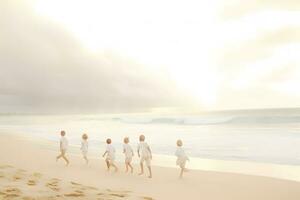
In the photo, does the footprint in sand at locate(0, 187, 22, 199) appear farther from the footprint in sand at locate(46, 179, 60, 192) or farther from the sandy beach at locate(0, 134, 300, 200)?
the footprint in sand at locate(46, 179, 60, 192)

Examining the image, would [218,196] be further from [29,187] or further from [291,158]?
[291,158]

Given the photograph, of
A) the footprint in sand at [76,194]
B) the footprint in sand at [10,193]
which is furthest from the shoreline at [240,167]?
the footprint in sand at [10,193]

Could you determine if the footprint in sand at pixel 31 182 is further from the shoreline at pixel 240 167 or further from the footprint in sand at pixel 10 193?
the shoreline at pixel 240 167

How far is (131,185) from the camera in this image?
1246cm

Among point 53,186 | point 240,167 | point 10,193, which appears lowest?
point 10,193

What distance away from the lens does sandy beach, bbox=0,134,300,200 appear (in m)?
9.31

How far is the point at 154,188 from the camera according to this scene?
12.0 metres

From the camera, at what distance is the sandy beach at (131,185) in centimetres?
931

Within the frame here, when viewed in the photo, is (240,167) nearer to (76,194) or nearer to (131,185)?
(131,185)

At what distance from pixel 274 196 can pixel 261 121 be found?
5553cm

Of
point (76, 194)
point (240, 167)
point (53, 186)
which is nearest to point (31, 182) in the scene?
point (53, 186)

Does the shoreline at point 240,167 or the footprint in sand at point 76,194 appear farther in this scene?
the shoreline at point 240,167

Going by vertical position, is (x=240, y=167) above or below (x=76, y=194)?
above

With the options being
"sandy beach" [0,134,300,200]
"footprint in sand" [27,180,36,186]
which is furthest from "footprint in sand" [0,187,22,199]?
"footprint in sand" [27,180,36,186]
